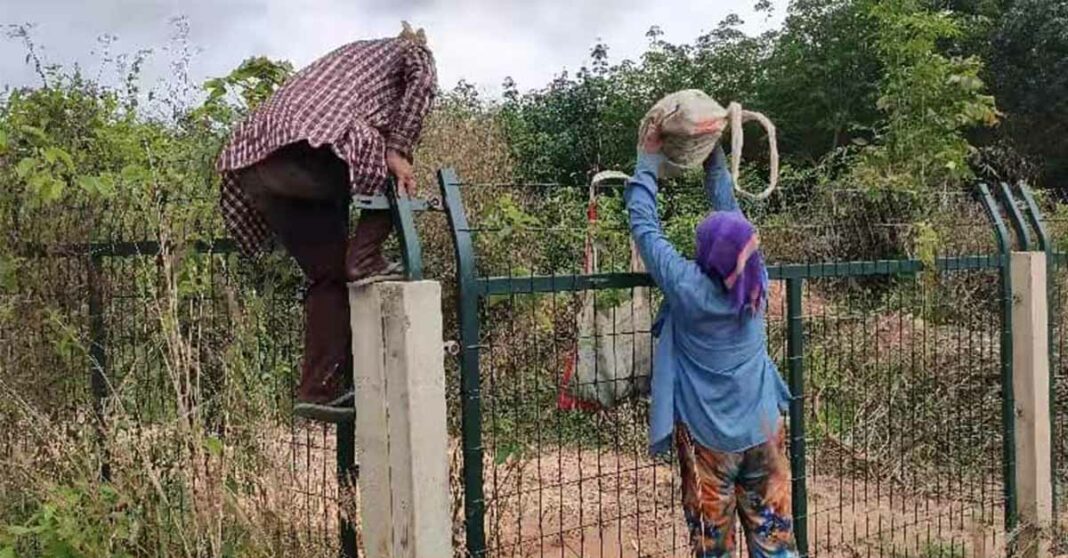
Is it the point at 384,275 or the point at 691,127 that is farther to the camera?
the point at 691,127

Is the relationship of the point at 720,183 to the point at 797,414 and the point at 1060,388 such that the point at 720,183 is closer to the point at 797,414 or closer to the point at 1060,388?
the point at 797,414

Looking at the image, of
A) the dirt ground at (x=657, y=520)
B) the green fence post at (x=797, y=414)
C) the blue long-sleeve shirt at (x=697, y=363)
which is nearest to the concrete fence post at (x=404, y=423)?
the dirt ground at (x=657, y=520)

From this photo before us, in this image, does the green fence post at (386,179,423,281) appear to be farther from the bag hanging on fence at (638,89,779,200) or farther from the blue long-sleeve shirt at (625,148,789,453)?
the bag hanging on fence at (638,89,779,200)

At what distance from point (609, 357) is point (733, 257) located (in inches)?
46.6

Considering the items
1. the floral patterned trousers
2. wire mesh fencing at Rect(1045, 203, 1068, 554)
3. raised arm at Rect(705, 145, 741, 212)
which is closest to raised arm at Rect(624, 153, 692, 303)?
raised arm at Rect(705, 145, 741, 212)

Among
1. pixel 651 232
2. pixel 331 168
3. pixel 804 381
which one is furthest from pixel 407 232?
pixel 804 381

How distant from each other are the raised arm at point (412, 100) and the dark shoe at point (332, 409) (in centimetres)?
81

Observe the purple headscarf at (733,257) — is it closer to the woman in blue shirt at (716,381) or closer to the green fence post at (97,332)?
the woman in blue shirt at (716,381)

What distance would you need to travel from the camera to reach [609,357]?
4.62m

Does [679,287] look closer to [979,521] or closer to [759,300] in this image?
[759,300]

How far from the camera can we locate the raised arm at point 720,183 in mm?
4059

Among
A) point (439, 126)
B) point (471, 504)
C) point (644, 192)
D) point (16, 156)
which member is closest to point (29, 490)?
point (16, 156)

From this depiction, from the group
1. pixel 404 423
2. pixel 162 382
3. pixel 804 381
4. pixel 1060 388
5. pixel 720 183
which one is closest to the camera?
pixel 404 423

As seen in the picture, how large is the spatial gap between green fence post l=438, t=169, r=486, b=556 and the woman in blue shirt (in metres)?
0.66
